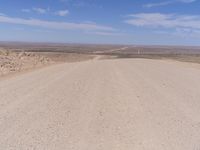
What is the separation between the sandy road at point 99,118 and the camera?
5352 millimetres

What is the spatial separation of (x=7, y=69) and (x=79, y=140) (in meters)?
13.9

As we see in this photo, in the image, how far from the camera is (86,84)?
1209 cm

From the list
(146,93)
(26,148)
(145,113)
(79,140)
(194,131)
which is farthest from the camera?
(146,93)

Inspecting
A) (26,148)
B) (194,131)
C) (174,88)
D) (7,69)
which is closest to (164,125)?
(194,131)

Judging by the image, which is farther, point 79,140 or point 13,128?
point 13,128

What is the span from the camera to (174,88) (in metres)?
11.5

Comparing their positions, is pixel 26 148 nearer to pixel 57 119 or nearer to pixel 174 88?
pixel 57 119

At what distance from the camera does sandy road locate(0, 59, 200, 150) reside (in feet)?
17.6

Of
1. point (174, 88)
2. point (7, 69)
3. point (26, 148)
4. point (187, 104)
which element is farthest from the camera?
point (7, 69)

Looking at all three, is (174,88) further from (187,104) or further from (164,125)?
(164,125)

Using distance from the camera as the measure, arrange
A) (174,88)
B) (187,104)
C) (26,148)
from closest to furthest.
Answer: (26,148)
(187,104)
(174,88)

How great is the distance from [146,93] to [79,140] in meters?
5.25

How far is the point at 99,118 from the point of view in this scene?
274 inches

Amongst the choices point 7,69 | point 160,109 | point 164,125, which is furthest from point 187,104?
point 7,69
